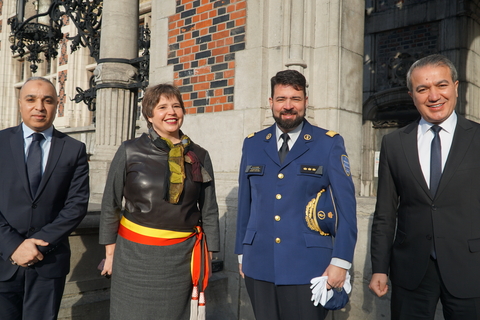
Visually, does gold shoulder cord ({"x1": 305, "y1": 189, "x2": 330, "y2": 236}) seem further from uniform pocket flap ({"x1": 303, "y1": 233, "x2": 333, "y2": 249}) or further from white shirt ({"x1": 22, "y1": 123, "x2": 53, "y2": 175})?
white shirt ({"x1": 22, "y1": 123, "x2": 53, "y2": 175})

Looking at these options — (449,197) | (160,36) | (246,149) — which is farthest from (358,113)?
(160,36)

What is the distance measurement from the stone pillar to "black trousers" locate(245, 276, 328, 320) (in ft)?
12.8

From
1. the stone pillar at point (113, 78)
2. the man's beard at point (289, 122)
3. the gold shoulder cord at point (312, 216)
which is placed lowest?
the gold shoulder cord at point (312, 216)

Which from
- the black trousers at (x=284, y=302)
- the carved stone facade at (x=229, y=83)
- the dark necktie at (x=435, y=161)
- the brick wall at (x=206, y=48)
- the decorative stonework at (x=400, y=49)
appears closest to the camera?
the dark necktie at (x=435, y=161)

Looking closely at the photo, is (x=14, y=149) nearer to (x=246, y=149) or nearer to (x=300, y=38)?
(x=246, y=149)

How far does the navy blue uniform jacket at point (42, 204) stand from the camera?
241cm

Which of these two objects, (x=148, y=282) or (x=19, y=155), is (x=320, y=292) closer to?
(x=148, y=282)

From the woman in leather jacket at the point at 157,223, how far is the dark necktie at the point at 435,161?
126 cm

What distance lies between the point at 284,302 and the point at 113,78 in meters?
4.43

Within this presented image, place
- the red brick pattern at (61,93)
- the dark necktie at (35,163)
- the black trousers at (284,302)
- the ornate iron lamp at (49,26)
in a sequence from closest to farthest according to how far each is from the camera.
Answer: the black trousers at (284,302), the dark necktie at (35,163), the ornate iron lamp at (49,26), the red brick pattern at (61,93)

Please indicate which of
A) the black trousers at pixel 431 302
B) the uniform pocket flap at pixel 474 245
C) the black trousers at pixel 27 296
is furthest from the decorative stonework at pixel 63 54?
the uniform pocket flap at pixel 474 245

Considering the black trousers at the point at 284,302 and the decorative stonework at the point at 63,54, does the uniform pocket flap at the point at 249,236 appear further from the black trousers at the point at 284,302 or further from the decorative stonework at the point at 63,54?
the decorative stonework at the point at 63,54

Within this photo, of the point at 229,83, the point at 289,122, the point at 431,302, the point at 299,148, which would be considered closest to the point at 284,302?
the point at 431,302

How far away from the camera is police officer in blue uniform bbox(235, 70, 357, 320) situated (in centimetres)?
215
